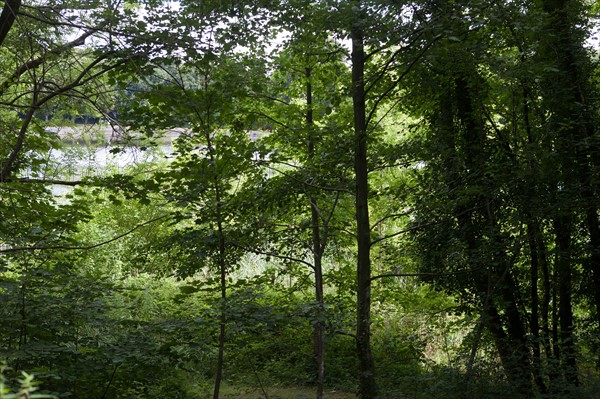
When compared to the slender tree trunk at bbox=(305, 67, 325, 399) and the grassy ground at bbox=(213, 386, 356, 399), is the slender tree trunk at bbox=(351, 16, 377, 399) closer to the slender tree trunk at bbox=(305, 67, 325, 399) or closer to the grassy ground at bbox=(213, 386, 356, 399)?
the slender tree trunk at bbox=(305, 67, 325, 399)

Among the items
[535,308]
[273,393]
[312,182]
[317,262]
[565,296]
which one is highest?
[312,182]

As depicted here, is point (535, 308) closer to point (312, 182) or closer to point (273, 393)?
point (312, 182)

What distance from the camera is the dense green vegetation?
14.8 feet

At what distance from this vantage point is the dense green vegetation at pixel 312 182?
4.50 metres

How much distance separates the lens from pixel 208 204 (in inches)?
197

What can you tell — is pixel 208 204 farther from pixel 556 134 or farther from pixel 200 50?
pixel 556 134

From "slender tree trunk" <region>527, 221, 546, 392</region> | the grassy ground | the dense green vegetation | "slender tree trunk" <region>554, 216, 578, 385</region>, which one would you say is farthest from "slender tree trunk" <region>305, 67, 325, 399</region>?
"slender tree trunk" <region>554, 216, 578, 385</region>

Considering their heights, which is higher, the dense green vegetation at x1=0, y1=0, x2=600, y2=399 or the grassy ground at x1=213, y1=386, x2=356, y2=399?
the dense green vegetation at x1=0, y1=0, x2=600, y2=399

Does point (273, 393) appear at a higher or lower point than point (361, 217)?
lower

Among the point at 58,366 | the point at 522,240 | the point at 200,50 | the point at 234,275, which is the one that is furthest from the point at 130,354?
the point at 234,275

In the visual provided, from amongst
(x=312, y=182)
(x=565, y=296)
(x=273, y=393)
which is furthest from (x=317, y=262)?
(x=273, y=393)

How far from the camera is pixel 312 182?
5.60 metres

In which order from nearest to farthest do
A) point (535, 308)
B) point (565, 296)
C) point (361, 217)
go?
point (361, 217) → point (565, 296) → point (535, 308)

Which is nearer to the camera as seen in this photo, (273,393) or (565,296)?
(565,296)
